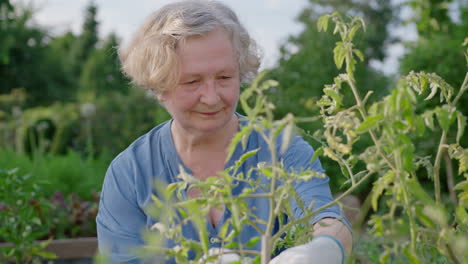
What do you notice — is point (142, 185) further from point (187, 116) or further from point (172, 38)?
point (172, 38)

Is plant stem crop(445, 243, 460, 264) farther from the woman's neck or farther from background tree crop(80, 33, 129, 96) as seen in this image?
background tree crop(80, 33, 129, 96)

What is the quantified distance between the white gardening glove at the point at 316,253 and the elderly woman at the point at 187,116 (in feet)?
1.40

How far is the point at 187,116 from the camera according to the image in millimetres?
1808

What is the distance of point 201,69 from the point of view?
5.47 feet

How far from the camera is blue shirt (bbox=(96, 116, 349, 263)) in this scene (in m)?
1.86

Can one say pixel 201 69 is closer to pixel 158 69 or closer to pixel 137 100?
pixel 158 69

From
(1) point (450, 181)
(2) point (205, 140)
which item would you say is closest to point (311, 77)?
(2) point (205, 140)

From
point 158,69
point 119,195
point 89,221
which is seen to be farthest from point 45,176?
point 158,69

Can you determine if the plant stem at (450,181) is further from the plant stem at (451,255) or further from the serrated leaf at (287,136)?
the serrated leaf at (287,136)

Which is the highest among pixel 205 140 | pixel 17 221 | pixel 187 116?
pixel 187 116

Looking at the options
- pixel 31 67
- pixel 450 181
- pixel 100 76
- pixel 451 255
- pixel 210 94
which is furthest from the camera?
pixel 100 76

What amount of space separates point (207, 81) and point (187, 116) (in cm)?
17

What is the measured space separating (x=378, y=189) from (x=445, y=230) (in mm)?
95

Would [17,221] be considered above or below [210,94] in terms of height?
below
